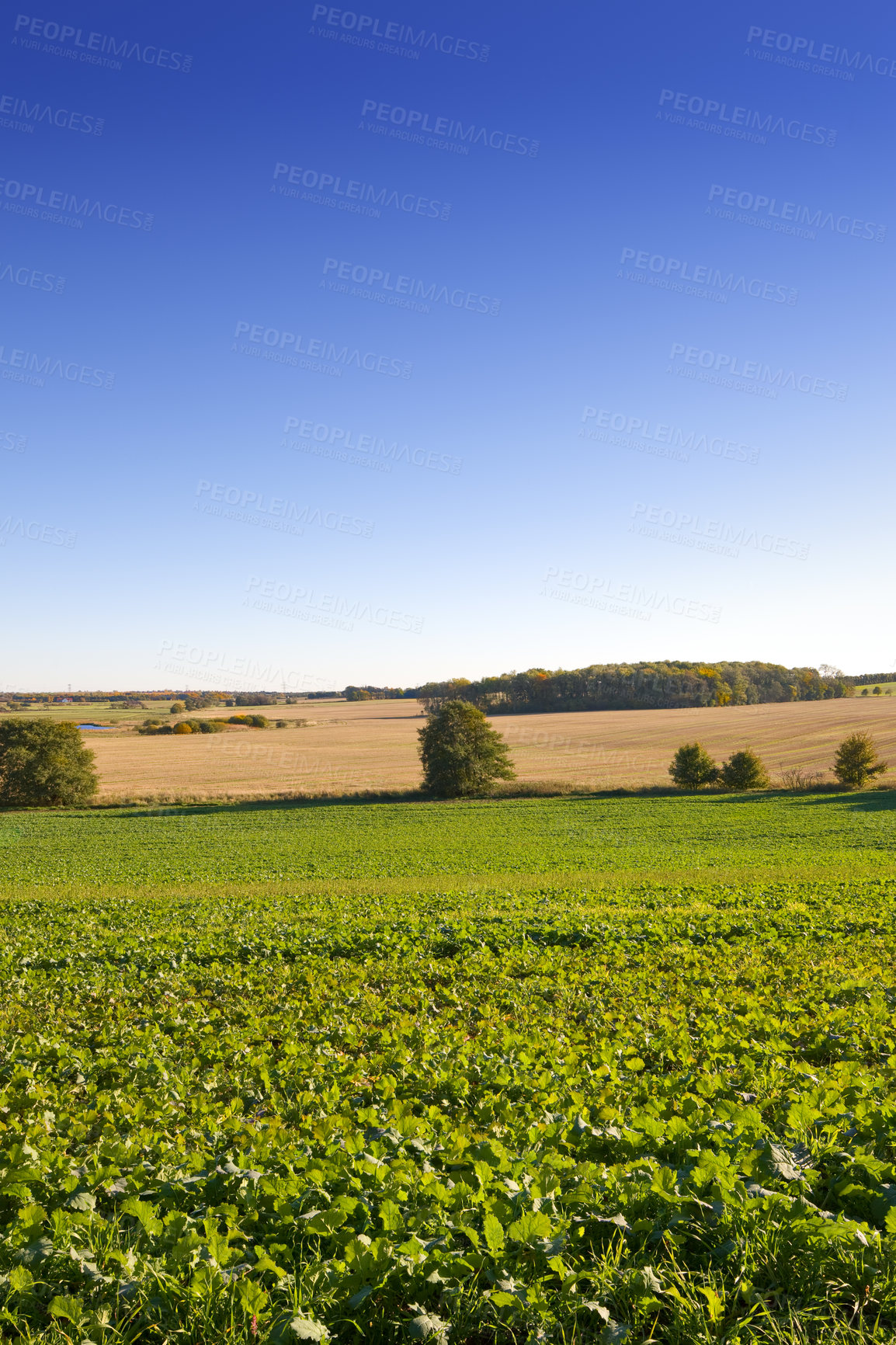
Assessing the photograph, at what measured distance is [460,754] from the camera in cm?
6025

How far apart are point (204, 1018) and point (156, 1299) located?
616cm

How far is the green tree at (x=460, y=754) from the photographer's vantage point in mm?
60500

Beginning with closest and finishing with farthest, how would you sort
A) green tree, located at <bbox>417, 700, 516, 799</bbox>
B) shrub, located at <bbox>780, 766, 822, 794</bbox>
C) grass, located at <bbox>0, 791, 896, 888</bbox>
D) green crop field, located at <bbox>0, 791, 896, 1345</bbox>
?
green crop field, located at <bbox>0, 791, 896, 1345</bbox> → grass, located at <bbox>0, 791, 896, 888</bbox> → shrub, located at <bbox>780, 766, 822, 794</bbox> → green tree, located at <bbox>417, 700, 516, 799</bbox>

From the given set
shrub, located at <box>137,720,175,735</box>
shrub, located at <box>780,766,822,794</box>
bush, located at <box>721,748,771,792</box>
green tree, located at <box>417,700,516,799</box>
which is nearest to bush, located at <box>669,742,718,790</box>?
bush, located at <box>721,748,771,792</box>

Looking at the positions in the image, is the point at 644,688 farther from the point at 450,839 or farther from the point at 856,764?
the point at 450,839

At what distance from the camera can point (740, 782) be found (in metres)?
58.9

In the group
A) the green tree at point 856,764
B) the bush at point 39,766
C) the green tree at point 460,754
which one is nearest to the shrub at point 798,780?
the green tree at point 856,764

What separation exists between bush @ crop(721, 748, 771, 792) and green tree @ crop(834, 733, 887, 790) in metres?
6.00

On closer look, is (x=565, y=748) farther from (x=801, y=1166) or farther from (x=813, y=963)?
(x=801, y=1166)

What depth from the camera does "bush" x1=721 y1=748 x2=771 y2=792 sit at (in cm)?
5891

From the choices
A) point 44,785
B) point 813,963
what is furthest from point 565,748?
point 813,963

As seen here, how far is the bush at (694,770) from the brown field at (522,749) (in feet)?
9.56

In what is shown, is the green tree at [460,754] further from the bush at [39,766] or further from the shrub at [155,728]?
the shrub at [155,728]

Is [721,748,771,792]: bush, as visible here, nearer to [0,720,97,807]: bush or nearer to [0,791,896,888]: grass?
[0,791,896,888]: grass
